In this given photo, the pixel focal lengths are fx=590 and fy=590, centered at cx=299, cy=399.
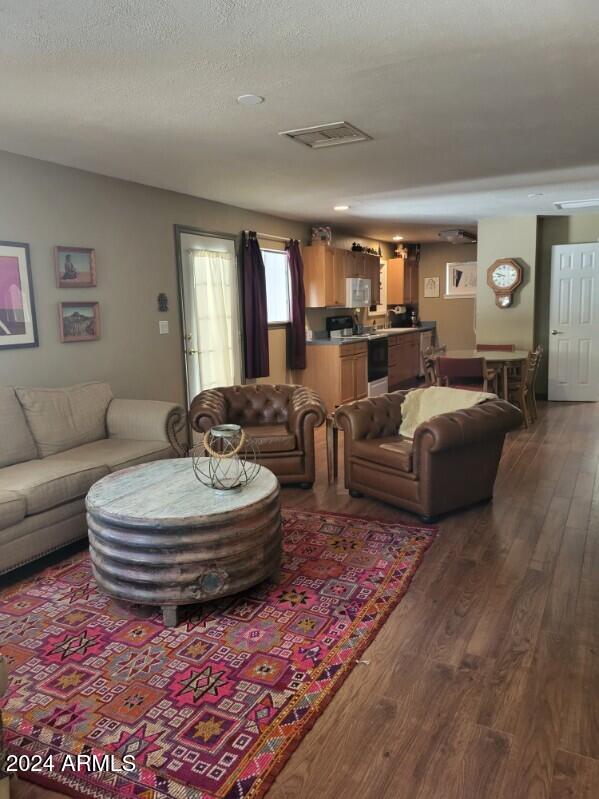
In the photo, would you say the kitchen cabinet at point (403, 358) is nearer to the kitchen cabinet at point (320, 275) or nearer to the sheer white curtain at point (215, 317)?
the kitchen cabinet at point (320, 275)

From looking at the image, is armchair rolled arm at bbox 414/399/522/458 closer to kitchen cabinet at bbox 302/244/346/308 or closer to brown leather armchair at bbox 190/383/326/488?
brown leather armchair at bbox 190/383/326/488

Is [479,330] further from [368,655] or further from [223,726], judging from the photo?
[223,726]

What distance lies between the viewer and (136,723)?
6.52 feet

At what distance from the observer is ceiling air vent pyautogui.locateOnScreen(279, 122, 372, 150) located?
333 cm

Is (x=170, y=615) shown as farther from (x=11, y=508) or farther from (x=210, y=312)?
(x=210, y=312)

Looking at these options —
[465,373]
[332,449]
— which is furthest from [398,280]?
[332,449]

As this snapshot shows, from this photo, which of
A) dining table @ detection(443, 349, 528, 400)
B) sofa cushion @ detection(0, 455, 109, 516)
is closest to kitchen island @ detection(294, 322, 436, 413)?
dining table @ detection(443, 349, 528, 400)

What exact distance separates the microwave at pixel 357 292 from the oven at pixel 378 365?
1.88ft

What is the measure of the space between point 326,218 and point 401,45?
4879mm

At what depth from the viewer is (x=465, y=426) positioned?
3.60 meters

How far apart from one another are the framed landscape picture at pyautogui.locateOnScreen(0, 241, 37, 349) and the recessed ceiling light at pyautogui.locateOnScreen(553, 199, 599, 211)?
17.3 feet

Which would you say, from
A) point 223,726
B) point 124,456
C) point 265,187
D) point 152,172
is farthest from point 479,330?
point 223,726

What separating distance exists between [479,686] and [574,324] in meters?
6.42

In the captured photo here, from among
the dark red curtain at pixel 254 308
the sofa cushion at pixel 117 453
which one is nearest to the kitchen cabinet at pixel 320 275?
the dark red curtain at pixel 254 308
